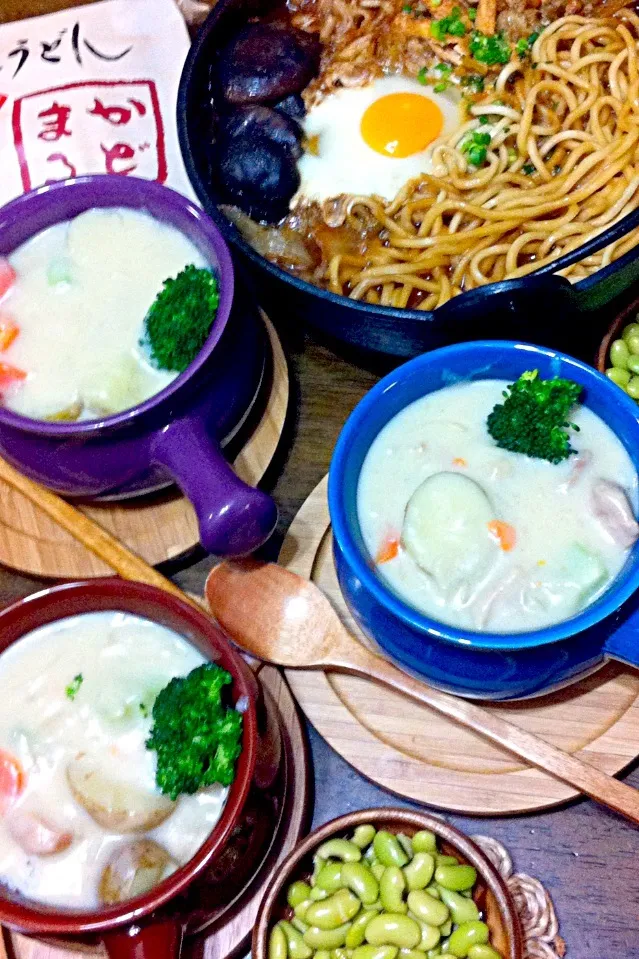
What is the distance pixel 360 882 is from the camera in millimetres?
1345

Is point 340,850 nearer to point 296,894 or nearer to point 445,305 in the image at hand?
point 296,894

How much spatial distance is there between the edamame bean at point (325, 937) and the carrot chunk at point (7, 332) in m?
1.20

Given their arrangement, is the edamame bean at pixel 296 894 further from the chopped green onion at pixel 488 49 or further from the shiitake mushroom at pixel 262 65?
the chopped green onion at pixel 488 49

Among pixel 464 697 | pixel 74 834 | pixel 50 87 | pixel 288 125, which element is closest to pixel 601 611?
pixel 464 697

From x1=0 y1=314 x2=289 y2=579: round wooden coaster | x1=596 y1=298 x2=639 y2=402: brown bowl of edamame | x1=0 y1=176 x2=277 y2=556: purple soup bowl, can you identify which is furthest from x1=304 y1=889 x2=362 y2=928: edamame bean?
x1=596 y1=298 x2=639 y2=402: brown bowl of edamame

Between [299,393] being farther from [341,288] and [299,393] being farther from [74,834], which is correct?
[74,834]

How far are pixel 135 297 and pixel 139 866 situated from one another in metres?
1.05

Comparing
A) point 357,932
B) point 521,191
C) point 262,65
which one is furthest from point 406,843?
point 262,65

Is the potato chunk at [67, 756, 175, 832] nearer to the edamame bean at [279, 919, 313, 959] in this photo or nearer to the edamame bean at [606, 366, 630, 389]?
the edamame bean at [279, 919, 313, 959]

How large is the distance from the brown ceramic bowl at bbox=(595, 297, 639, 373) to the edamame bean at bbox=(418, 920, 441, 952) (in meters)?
1.07

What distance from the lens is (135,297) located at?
1691mm

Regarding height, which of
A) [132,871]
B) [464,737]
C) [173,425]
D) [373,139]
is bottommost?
[464,737]

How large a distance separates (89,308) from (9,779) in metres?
0.90

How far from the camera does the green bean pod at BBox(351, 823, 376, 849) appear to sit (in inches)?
54.1
